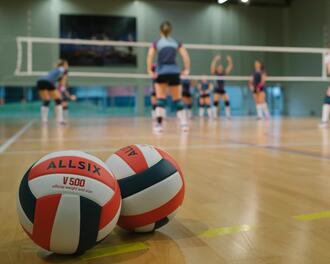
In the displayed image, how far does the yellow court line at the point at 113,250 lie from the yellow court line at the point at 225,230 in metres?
0.27

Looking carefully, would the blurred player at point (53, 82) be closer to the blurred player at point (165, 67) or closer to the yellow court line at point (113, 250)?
the blurred player at point (165, 67)

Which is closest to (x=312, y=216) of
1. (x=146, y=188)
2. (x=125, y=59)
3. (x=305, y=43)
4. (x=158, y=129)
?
(x=146, y=188)

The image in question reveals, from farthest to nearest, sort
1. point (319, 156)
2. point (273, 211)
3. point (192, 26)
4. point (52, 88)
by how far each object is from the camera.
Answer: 1. point (192, 26)
2. point (52, 88)
3. point (319, 156)
4. point (273, 211)

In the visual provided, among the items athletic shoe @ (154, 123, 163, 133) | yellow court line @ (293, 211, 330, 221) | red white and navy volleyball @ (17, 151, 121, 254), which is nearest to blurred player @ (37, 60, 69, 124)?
athletic shoe @ (154, 123, 163, 133)

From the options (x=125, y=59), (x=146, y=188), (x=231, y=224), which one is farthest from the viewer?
(x=125, y=59)

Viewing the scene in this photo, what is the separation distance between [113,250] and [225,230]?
0.48m

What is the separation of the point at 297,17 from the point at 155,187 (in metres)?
23.5

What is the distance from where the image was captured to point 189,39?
22547 mm

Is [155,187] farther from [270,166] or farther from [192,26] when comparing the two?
[192,26]

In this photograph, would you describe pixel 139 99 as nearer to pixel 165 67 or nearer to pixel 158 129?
pixel 165 67

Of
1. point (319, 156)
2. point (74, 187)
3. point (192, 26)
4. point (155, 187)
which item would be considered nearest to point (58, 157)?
point (74, 187)

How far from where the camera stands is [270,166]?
3705 millimetres

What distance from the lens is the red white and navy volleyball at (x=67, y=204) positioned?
147 centimetres

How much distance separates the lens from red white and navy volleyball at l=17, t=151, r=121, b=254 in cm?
147
